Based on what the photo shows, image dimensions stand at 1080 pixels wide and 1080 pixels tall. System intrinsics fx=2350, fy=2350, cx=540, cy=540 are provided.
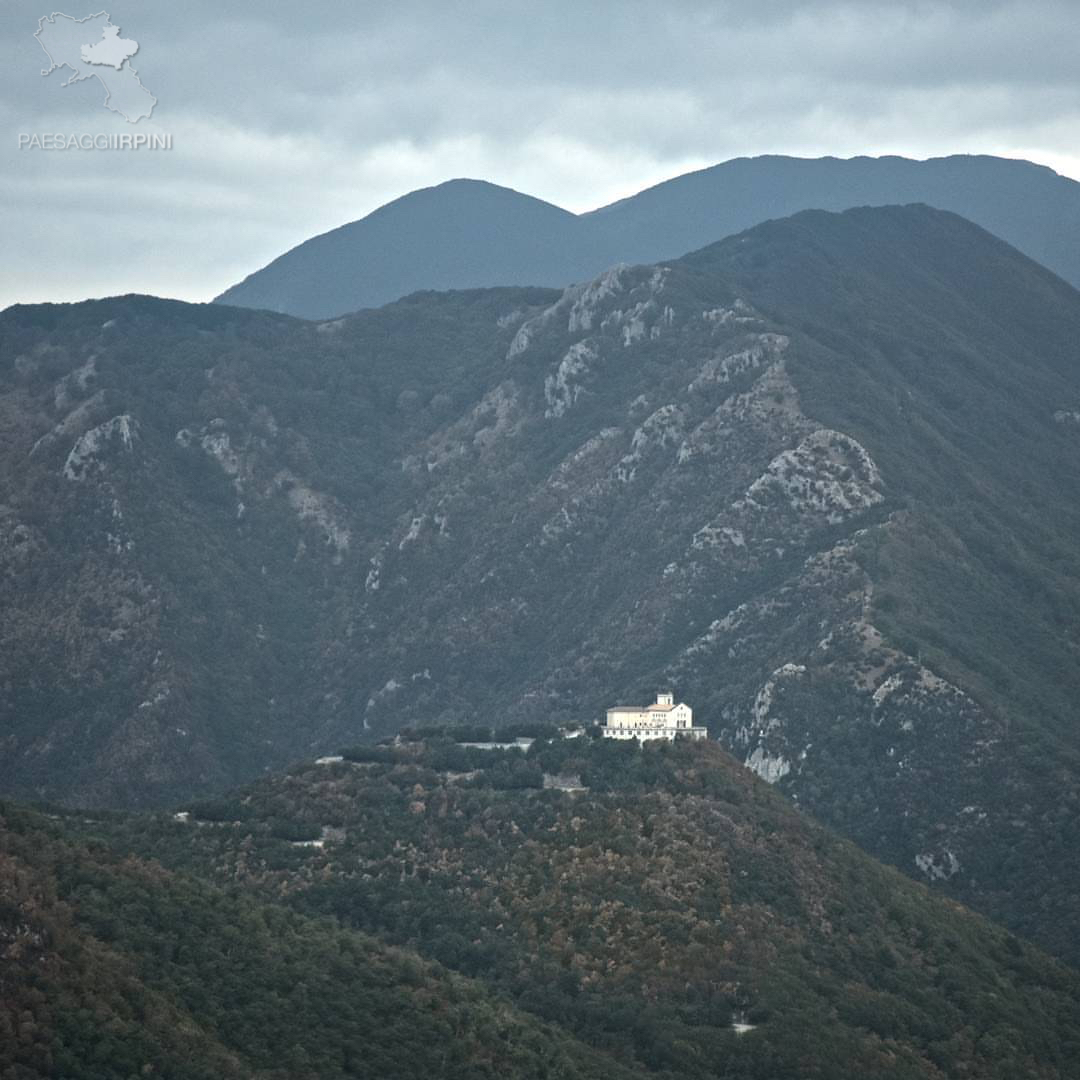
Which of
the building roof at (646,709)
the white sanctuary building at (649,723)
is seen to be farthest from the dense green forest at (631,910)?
the building roof at (646,709)

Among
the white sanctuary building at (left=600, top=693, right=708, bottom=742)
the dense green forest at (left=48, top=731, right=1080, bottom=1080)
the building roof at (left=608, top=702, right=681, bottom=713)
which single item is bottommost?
the dense green forest at (left=48, top=731, right=1080, bottom=1080)

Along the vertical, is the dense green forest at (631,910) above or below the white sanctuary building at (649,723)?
below

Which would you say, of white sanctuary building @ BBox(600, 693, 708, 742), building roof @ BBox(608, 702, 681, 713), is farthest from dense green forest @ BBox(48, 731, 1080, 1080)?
building roof @ BBox(608, 702, 681, 713)

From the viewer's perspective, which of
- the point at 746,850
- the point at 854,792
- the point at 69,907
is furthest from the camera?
the point at 854,792

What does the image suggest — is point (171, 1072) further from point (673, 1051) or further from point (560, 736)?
point (560, 736)

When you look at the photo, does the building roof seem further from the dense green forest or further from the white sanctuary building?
the dense green forest

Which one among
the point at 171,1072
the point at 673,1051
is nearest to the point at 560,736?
the point at 673,1051

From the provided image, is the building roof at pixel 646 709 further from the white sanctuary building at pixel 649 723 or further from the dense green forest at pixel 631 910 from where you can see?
the dense green forest at pixel 631 910

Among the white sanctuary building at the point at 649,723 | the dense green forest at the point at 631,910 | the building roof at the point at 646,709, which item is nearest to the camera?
the dense green forest at the point at 631,910
